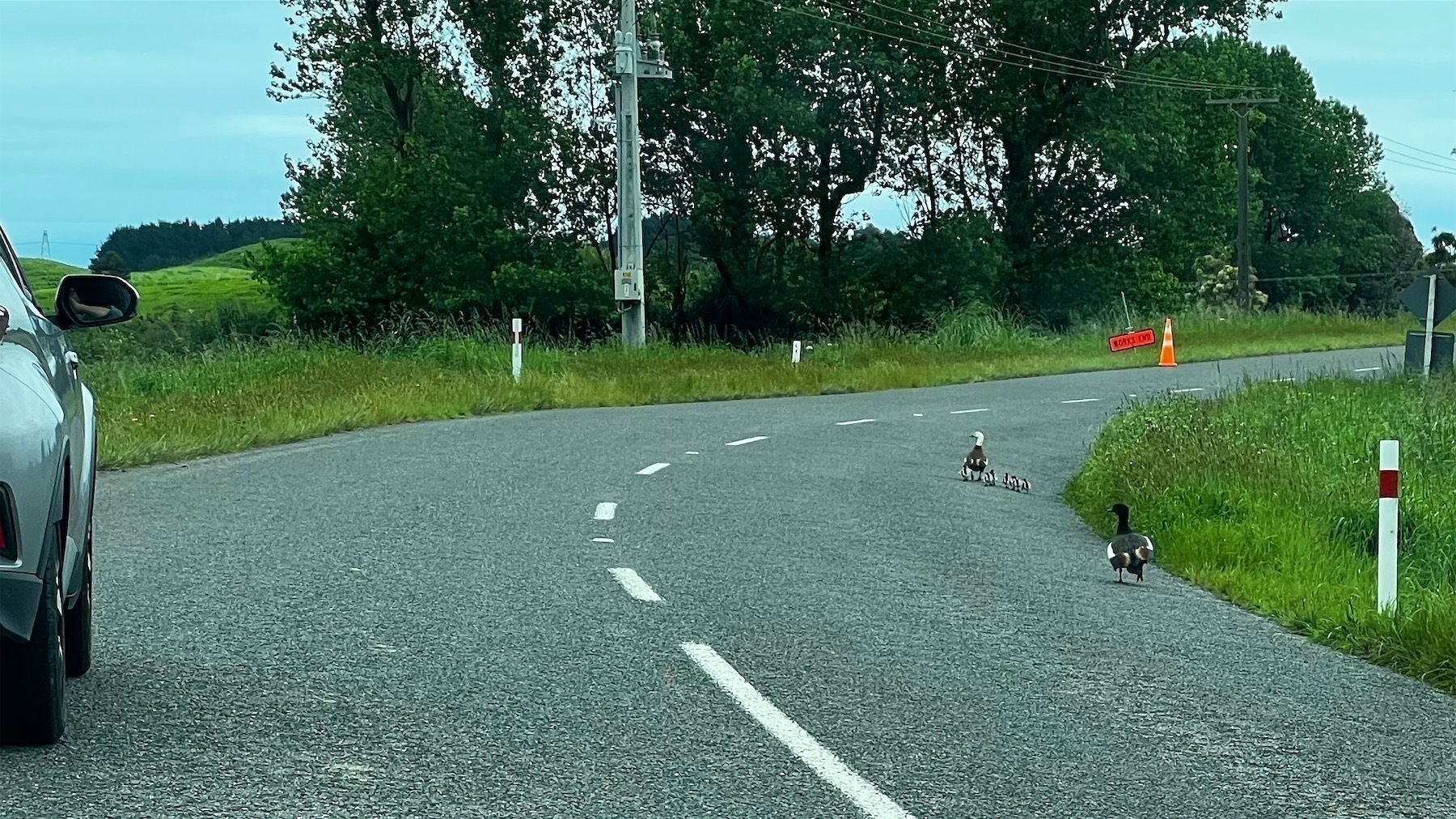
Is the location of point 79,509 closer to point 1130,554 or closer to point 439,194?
point 1130,554

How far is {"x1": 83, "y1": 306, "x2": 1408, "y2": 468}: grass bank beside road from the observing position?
755 inches

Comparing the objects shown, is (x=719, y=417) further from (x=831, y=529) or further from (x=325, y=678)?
(x=325, y=678)

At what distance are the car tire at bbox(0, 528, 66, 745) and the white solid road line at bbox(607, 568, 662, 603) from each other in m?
3.63

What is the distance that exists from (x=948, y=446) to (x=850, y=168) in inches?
1274

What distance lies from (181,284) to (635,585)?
114 m

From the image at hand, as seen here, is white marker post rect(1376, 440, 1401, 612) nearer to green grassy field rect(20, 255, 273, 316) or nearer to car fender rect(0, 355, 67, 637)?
car fender rect(0, 355, 67, 637)

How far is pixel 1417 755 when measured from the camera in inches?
233

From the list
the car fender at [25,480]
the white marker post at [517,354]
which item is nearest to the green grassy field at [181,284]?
the white marker post at [517,354]

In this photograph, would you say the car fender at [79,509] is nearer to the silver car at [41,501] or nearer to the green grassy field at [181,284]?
the silver car at [41,501]

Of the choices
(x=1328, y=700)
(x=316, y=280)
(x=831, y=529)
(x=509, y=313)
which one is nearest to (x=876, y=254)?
(x=509, y=313)

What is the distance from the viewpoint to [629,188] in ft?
111

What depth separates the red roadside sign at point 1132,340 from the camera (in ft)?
144

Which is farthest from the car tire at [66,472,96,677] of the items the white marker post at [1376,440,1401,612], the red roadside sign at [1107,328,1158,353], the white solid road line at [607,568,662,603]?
the red roadside sign at [1107,328,1158,353]

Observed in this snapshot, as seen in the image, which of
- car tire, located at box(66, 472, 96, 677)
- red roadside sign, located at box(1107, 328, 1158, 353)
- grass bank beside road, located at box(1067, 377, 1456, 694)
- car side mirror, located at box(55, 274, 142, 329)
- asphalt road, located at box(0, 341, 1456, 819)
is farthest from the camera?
red roadside sign, located at box(1107, 328, 1158, 353)
